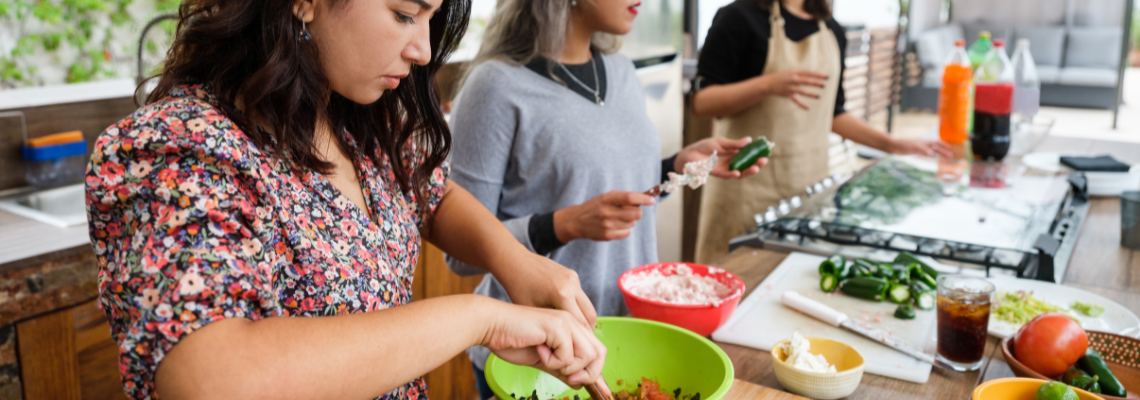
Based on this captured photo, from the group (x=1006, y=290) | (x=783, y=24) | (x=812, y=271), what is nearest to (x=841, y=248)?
(x=812, y=271)

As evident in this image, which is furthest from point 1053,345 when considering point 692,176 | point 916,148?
point 916,148

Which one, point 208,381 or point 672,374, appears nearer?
point 208,381

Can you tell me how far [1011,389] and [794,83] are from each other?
1.41m

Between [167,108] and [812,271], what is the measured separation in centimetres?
138

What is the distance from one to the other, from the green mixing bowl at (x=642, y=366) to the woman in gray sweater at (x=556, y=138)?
0.24 meters

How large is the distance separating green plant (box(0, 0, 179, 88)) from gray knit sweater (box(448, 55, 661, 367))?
2495 millimetres

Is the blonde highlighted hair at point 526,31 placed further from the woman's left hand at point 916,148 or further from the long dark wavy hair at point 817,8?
the woman's left hand at point 916,148

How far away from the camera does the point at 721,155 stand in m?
1.94

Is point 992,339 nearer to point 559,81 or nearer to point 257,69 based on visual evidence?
point 559,81

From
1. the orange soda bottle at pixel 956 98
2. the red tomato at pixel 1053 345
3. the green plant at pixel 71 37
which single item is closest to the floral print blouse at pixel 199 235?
the red tomato at pixel 1053 345

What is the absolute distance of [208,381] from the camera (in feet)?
2.73

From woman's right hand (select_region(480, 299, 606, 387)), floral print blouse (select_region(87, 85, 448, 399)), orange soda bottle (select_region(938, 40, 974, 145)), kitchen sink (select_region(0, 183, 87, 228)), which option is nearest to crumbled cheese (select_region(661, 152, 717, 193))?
woman's right hand (select_region(480, 299, 606, 387))

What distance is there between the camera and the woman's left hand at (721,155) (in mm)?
1886

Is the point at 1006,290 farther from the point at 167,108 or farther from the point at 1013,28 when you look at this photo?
the point at 1013,28
